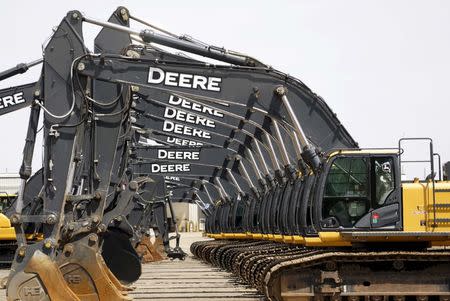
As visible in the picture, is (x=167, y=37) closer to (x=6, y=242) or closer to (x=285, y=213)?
(x=285, y=213)

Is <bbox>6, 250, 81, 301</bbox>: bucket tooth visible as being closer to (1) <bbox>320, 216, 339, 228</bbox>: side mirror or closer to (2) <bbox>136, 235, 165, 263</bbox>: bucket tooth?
(1) <bbox>320, 216, 339, 228</bbox>: side mirror

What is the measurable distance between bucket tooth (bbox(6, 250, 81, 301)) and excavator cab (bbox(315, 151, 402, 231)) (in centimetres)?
453

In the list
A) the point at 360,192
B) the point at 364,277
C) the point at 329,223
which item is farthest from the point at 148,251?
the point at 364,277

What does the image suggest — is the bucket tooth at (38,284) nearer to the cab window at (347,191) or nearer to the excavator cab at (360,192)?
the excavator cab at (360,192)

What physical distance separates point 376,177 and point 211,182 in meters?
24.1

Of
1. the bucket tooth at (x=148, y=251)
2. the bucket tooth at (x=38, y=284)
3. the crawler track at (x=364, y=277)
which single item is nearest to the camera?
the crawler track at (x=364, y=277)

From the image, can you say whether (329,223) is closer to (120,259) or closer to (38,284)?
(38,284)

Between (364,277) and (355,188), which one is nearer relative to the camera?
(364,277)

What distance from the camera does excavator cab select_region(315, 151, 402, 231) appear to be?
15.6 meters

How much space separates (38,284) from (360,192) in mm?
5666

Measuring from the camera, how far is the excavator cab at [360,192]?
15.6m

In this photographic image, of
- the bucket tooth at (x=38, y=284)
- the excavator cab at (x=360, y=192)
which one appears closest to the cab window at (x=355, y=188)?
the excavator cab at (x=360, y=192)

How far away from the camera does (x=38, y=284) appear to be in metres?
15.6

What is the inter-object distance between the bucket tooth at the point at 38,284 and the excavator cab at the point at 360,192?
4.53 metres
